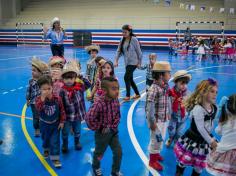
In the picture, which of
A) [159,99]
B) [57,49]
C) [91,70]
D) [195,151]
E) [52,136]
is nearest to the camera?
[195,151]

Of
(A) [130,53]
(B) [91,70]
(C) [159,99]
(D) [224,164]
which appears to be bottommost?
(D) [224,164]

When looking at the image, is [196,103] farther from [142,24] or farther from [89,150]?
[142,24]

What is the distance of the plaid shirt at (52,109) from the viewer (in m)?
4.06

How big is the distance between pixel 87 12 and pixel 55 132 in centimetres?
2667

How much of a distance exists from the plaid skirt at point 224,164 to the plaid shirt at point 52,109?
2.08m

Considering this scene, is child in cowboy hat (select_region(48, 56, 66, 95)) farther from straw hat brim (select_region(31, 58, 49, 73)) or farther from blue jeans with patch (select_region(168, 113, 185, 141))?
blue jeans with patch (select_region(168, 113, 185, 141))

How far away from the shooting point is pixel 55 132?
13.7 feet

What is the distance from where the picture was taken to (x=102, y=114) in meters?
3.43

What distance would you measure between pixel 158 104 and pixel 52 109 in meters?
1.45

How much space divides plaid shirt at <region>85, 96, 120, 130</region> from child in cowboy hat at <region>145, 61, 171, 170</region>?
1.77 feet

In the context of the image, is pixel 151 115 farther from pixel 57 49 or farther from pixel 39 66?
pixel 57 49

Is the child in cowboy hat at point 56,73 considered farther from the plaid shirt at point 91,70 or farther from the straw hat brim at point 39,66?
the plaid shirt at point 91,70

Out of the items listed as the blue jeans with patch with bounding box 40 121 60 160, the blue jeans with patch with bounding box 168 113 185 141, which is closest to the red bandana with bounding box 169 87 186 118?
the blue jeans with patch with bounding box 168 113 185 141

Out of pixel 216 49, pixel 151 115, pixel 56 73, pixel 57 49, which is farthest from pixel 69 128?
pixel 216 49
